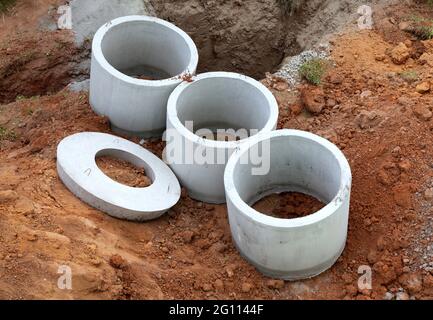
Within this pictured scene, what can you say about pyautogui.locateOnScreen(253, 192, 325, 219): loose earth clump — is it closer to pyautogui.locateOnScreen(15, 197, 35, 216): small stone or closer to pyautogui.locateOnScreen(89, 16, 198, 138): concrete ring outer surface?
pyautogui.locateOnScreen(89, 16, 198, 138): concrete ring outer surface

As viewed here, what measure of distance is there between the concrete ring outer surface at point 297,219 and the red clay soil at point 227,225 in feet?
0.85

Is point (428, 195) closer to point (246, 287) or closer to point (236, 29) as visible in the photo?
point (246, 287)

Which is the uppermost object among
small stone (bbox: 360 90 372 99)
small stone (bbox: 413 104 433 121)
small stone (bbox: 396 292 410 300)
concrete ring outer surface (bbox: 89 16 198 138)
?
small stone (bbox: 413 104 433 121)

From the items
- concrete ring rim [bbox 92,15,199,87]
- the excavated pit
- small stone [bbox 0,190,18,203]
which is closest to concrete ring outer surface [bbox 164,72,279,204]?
concrete ring rim [bbox 92,15,199,87]

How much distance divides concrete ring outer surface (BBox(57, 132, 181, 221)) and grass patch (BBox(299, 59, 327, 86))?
7.80 feet

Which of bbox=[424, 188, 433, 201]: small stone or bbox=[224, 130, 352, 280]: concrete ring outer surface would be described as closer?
bbox=[224, 130, 352, 280]: concrete ring outer surface

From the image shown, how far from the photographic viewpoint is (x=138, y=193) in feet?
29.1

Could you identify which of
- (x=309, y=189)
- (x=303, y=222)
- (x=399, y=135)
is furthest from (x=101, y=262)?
(x=399, y=135)

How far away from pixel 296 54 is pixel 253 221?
4.42 meters

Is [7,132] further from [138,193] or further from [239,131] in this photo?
[239,131]

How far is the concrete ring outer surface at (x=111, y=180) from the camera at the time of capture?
866 cm

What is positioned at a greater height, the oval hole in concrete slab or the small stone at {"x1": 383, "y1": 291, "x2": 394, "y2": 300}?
the small stone at {"x1": 383, "y1": 291, "x2": 394, "y2": 300}

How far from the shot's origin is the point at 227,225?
29.4ft

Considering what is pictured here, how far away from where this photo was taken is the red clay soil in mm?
7824
